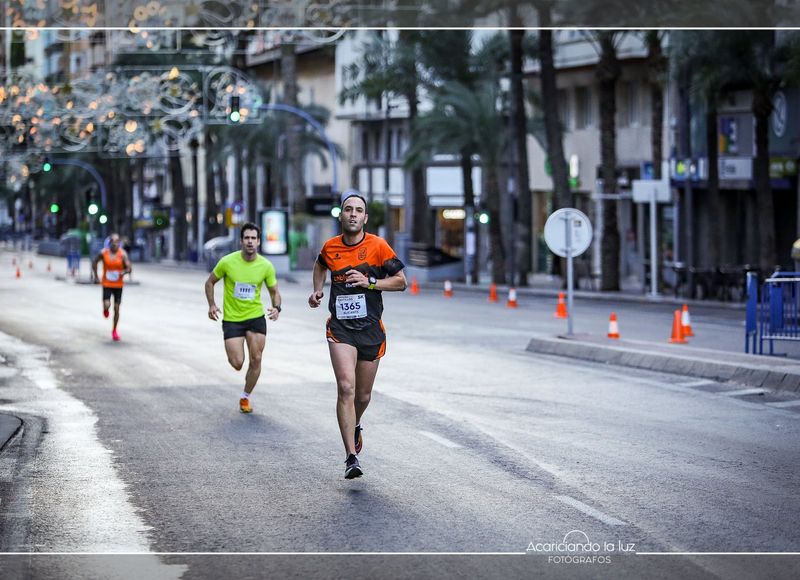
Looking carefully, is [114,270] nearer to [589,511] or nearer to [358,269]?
[358,269]

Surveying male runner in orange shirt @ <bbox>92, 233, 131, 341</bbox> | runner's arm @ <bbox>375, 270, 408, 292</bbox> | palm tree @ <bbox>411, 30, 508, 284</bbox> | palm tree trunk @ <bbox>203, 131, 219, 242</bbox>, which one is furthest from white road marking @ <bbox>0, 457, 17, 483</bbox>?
palm tree trunk @ <bbox>203, 131, 219, 242</bbox>

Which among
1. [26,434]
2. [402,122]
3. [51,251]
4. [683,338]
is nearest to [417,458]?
[26,434]

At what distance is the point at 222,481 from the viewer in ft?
37.5

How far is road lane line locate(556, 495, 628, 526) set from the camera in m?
9.69

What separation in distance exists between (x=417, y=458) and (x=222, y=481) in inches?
69.7

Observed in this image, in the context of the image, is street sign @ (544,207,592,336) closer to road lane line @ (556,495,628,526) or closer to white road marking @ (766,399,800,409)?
white road marking @ (766,399,800,409)

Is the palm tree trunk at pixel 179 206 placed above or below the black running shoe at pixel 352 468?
above

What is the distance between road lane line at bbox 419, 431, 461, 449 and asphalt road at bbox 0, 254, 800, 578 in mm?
25

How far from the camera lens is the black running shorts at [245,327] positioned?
53.4 ft

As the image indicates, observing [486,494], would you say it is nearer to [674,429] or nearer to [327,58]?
[674,429]

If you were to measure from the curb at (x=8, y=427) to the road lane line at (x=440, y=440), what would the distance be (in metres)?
3.39

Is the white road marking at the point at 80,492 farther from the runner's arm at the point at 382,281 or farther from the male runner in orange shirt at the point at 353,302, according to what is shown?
the runner's arm at the point at 382,281

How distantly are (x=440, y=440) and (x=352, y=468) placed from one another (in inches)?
103

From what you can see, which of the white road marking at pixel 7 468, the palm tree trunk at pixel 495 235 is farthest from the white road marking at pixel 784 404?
the palm tree trunk at pixel 495 235
